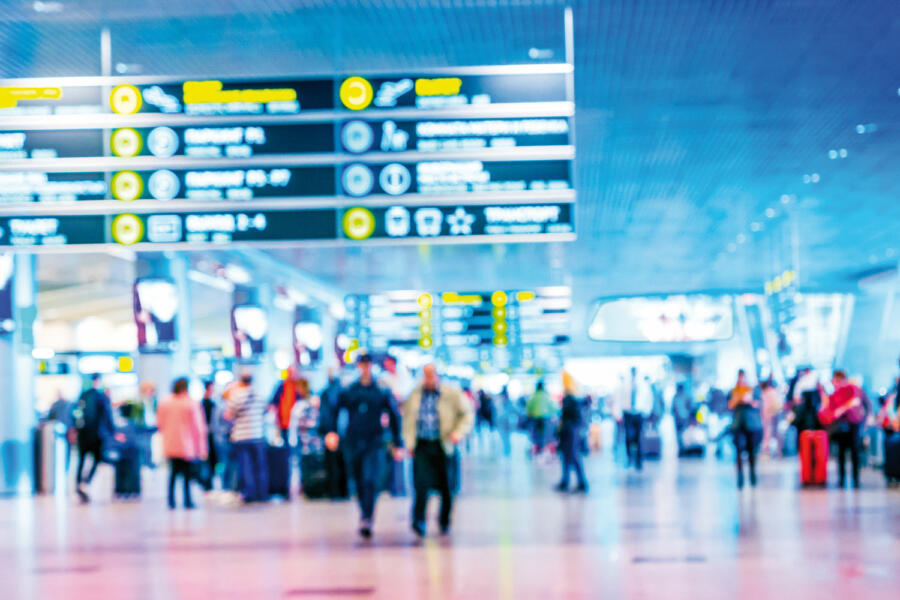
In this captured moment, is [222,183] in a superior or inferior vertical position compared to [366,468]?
superior

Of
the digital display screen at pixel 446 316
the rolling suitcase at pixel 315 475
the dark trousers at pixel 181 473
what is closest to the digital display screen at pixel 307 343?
the digital display screen at pixel 446 316

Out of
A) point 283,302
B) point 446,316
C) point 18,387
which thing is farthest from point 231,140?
point 283,302

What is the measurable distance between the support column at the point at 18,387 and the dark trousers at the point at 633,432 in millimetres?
10101

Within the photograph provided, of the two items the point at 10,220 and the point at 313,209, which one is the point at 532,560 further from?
the point at 10,220

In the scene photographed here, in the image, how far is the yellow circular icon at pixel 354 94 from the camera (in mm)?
11375

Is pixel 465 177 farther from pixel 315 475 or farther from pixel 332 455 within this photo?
pixel 315 475

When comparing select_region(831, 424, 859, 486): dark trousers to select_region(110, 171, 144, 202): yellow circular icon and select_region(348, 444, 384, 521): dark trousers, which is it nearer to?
select_region(348, 444, 384, 521): dark trousers

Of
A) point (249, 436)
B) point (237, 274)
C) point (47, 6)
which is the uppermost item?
point (47, 6)

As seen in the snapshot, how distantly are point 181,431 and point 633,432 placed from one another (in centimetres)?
952

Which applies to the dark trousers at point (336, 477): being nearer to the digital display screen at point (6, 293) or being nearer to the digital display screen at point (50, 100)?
the digital display screen at point (6, 293)

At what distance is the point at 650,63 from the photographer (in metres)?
13.5

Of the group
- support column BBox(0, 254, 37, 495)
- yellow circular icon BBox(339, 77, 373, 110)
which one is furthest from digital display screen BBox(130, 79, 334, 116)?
support column BBox(0, 254, 37, 495)

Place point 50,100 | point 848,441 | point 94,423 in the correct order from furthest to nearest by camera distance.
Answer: point 94,423, point 848,441, point 50,100

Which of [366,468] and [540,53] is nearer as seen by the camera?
[366,468]
